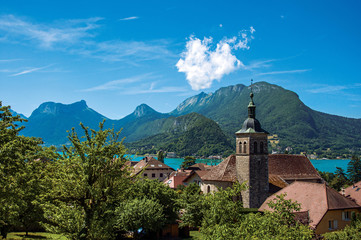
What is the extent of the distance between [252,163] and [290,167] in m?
12.7

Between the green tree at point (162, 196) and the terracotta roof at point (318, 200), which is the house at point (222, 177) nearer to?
the terracotta roof at point (318, 200)

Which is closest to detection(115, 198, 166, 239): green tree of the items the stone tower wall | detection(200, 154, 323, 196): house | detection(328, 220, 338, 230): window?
detection(200, 154, 323, 196): house

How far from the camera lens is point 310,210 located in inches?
1230

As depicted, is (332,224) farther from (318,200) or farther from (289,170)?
(289,170)

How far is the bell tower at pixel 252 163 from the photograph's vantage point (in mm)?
38719

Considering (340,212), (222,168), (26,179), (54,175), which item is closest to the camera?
(54,175)

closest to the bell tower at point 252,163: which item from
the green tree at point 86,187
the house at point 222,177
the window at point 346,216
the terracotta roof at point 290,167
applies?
the house at point 222,177

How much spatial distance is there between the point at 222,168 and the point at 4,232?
28.1 meters

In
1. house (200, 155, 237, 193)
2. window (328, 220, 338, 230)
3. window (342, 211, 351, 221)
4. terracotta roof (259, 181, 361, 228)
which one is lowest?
window (328, 220, 338, 230)

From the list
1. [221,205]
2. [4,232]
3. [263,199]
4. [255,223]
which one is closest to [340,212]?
[263,199]

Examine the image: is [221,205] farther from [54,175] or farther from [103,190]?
[54,175]

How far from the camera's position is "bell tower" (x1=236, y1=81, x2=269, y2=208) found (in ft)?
127

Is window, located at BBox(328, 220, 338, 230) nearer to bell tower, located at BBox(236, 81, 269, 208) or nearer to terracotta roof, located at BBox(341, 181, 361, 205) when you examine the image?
terracotta roof, located at BBox(341, 181, 361, 205)

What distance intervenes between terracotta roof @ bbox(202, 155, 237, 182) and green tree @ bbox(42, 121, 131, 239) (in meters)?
23.2
